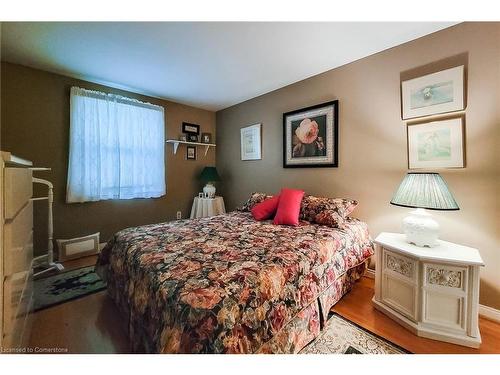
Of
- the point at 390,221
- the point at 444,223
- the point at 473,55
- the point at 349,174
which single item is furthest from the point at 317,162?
the point at 473,55

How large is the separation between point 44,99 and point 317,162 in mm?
3262

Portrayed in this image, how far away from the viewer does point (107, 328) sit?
1.44 meters

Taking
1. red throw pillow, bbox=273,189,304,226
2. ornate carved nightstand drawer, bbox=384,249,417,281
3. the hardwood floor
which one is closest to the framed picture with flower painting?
red throw pillow, bbox=273,189,304,226

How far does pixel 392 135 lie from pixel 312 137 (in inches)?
33.6

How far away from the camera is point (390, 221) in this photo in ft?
6.62

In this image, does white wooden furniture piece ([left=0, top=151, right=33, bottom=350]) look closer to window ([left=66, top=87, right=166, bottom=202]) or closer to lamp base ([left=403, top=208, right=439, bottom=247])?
window ([left=66, top=87, right=166, bottom=202])

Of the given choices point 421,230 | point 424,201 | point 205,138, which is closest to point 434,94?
point 424,201

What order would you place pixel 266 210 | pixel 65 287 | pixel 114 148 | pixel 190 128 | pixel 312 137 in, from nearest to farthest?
pixel 65 287, pixel 266 210, pixel 312 137, pixel 114 148, pixel 190 128

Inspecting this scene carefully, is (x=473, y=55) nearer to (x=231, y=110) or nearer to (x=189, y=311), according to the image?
(x=189, y=311)

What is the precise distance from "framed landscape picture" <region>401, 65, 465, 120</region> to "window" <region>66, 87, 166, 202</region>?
308 centimetres

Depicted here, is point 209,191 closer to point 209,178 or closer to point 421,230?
point 209,178

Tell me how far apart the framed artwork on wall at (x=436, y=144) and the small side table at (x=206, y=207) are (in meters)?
2.59

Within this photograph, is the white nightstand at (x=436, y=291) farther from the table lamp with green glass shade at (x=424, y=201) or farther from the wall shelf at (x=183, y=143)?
the wall shelf at (x=183, y=143)

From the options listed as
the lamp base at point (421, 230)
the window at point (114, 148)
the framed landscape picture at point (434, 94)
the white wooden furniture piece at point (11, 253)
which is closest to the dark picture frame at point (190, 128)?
the window at point (114, 148)
